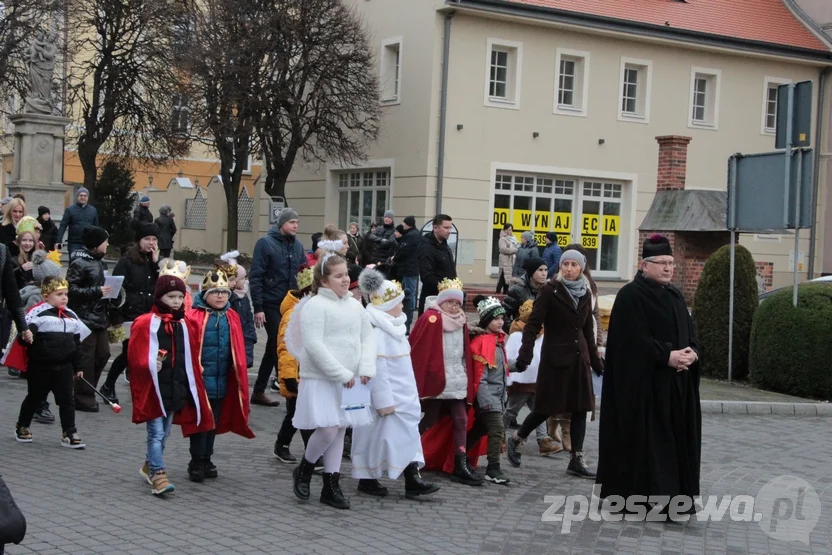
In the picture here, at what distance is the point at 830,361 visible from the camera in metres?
14.5

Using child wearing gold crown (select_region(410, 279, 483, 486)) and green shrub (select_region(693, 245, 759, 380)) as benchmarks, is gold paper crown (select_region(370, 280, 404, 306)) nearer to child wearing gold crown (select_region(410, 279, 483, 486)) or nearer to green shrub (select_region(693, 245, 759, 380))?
child wearing gold crown (select_region(410, 279, 483, 486))

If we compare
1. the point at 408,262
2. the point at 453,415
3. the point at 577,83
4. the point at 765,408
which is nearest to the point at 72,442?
the point at 453,415

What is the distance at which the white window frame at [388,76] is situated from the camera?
3155cm

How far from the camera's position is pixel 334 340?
25.2 ft

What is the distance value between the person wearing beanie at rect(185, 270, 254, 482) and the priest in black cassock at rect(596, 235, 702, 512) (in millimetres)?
2649

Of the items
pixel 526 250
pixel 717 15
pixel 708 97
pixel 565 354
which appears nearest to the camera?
pixel 565 354

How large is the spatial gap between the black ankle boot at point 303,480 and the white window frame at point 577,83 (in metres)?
25.1

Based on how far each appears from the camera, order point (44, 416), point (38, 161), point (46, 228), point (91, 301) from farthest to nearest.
Answer: point (38, 161) → point (46, 228) → point (91, 301) → point (44, 416)

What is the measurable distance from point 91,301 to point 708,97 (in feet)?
88.2

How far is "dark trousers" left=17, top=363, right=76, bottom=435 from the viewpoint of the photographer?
9.40 metres

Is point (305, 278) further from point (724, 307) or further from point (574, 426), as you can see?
point (724, 307)

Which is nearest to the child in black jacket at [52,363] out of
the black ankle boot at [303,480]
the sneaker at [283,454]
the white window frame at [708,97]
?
the sneaker at [283,454]

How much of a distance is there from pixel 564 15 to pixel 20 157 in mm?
14872

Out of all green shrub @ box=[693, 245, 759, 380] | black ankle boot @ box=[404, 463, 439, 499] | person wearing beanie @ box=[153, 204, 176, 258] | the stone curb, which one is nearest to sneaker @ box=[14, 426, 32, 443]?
black ankle boot @ box=[404, 463, 439, 499]
